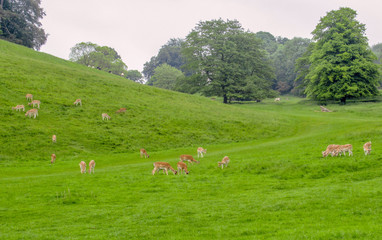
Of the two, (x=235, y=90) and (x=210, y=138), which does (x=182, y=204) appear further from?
(x=235, y=90)

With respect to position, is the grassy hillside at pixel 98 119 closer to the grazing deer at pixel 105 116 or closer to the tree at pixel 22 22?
the grazing deer at pixel 105 116

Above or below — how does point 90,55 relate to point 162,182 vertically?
above

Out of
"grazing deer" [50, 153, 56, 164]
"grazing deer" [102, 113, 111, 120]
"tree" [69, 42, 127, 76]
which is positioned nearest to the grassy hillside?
"grazing deer" [102, 113, 111, 120]

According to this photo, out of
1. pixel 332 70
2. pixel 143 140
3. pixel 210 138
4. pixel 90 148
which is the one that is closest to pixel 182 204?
pixel 90 148

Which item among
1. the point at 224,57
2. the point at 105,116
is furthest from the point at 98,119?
the point at 224,57

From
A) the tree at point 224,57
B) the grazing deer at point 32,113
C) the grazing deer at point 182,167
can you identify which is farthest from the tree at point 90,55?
the grazing deer at point 182,167

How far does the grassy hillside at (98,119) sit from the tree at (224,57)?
21941mm

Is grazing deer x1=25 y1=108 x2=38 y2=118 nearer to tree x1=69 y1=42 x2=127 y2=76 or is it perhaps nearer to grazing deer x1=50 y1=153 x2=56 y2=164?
grazing deer x1=50 y1=153 x2=56 y2=164

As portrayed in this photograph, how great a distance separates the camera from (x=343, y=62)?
70.6 meters

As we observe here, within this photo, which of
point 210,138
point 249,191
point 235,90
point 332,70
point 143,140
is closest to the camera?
point 249,191

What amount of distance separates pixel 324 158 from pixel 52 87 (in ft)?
139

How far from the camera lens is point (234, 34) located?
90938mm

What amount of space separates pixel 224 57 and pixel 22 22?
5609 centimetres

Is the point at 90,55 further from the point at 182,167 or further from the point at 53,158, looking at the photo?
the point at 182,167
